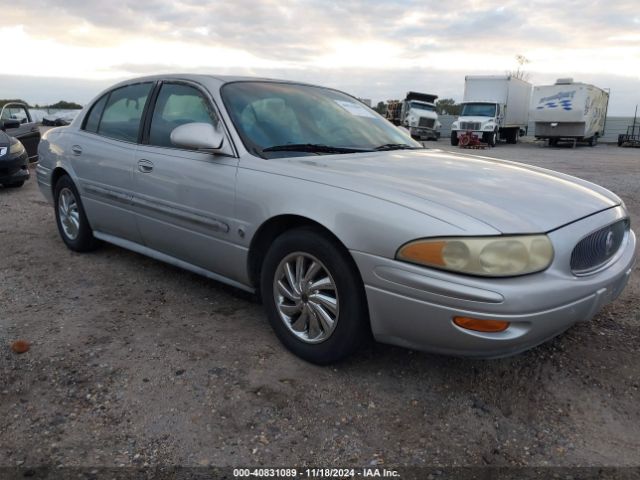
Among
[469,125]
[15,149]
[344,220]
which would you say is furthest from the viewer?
[469,125]

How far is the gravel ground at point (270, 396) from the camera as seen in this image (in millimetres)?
2250

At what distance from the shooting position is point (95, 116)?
15.2 feet

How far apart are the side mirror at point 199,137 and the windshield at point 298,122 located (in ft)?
0.54

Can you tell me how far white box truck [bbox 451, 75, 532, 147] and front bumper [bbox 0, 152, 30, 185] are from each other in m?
21.9

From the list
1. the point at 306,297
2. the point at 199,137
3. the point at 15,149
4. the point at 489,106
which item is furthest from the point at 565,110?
the point at 306,297

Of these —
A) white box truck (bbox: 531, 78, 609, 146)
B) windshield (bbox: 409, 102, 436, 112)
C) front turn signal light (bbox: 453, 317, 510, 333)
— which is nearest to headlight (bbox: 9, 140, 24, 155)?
front turn signal light (bbox: 453, 317, 510, 333)

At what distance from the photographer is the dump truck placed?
103ft

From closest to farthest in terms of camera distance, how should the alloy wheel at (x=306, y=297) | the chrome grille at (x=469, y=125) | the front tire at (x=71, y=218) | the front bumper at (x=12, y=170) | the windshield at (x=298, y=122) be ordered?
the alloy wheel at (x=306, y=297) < the windshield at (x=298, y=122) < the front tire at (x=71, y=218) < the front bumper at (x=12, y=170) < the chrome grille at (x=469, y=125)

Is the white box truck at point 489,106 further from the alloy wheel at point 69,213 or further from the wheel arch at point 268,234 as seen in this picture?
the wheel arch at point 268,234

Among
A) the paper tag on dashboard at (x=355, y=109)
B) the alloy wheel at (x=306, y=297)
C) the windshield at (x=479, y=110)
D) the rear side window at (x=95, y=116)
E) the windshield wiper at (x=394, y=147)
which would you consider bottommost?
the alloy wheel at (x=306, y=297)

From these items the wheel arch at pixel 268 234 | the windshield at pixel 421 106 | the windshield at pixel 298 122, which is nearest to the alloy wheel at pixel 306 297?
the wheel arch at pixel 268 234

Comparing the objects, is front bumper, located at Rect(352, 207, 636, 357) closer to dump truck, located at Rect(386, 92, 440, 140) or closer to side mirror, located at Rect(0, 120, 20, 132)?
side mirror, located at Rect(0, 120, 20, 132)

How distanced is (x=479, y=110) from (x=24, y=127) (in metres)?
22.3

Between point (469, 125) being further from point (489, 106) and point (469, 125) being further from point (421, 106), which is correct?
point (421, 106)
